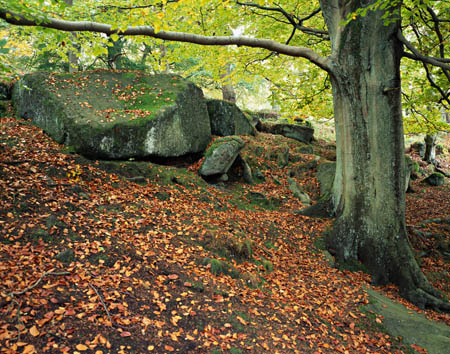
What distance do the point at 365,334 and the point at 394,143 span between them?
3.85 m

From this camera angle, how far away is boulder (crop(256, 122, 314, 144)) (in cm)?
1452

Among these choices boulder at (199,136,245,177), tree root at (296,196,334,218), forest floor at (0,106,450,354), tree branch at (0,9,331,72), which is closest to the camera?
forest floor at (0,106,450,354)

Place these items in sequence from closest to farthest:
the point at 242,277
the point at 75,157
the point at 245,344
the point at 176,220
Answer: the point at 245,344, the point at 242,277, the point at 176,220, the point at 75,157

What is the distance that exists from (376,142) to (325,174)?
4.43 metres

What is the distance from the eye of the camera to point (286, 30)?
376 inches

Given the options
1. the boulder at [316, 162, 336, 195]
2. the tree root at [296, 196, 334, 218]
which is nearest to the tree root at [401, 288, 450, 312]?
the tree root at [296, 196, 334, 218]

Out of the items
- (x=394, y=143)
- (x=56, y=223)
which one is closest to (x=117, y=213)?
(x=56, y=223)

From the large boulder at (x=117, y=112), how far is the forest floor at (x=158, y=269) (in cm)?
51

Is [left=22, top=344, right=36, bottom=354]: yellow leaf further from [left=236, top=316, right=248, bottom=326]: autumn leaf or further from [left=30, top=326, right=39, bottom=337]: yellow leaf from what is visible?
[left=236, top=316, right=248, bottom=326]: autumn leaf

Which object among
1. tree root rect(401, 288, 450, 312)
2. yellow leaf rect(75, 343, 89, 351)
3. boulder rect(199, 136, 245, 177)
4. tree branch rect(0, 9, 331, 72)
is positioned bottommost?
tree root rect(401, 288, 450, 312)

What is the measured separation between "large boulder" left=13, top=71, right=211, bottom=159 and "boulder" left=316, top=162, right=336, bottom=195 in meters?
4.46

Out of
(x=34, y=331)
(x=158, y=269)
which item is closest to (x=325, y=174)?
(x=158, y=269)

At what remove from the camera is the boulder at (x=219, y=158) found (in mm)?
8891

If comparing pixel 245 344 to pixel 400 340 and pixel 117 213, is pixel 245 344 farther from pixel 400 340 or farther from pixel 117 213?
pixel 117 213
